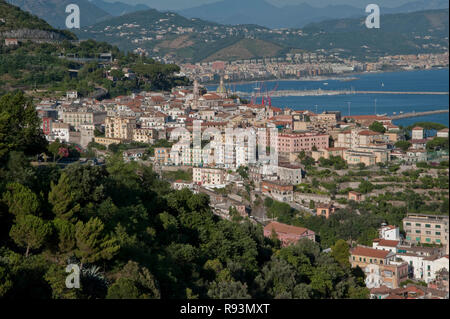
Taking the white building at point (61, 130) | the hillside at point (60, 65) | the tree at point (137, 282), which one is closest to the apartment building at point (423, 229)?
the tree at point (137, 282)

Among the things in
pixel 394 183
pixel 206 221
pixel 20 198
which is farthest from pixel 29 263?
pixel 394 183

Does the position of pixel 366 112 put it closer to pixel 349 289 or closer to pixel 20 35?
pixel 20 35

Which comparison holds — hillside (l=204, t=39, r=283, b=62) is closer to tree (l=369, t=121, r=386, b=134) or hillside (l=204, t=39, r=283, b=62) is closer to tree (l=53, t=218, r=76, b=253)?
tree (l=369, t=121, r=386, b=134)

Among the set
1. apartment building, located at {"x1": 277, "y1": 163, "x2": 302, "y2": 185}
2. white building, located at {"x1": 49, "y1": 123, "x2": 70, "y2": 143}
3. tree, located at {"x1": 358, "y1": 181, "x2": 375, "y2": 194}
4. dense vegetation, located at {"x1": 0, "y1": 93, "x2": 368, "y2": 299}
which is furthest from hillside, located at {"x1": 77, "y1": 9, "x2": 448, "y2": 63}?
dense vegetation, located at {"x1": 0, "y1": 93, "x2": 368, "y2": 299}

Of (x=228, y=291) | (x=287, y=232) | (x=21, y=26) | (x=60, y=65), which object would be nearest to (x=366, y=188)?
(x=287, y=232)

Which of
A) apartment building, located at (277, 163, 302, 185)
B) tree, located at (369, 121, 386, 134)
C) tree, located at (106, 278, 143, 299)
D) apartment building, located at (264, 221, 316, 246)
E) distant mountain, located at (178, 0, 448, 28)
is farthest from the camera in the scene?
distant mountain, located at (178, 0, 448, 28)

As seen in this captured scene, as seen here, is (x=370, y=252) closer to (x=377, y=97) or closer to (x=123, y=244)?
(x=123, y=244)

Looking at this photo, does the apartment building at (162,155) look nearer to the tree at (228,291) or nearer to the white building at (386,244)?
the white building at (386,244)
